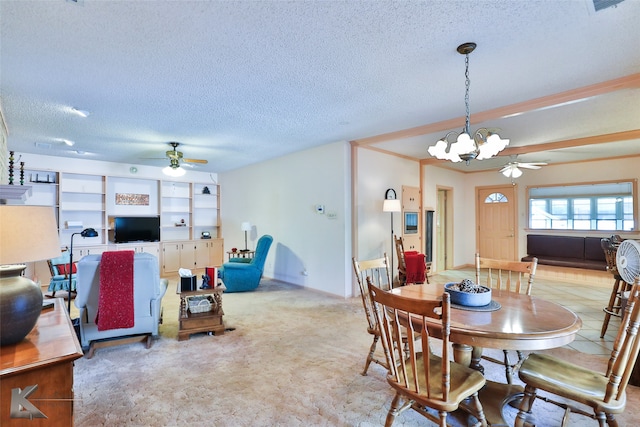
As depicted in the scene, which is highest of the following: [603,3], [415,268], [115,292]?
[603,3]

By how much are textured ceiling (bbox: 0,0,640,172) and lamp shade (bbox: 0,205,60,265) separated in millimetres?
1265

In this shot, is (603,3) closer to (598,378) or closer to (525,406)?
(598,378)

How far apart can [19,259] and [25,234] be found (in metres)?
0.12

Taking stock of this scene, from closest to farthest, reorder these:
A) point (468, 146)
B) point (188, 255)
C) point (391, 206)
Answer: point (468, 146), point (391, 206), point (188, 255)

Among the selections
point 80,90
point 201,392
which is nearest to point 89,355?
point 201,392

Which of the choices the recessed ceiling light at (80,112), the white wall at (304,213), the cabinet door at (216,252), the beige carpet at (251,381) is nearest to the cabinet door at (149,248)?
the cabinet door at (216,252)

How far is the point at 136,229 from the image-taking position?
6695mm

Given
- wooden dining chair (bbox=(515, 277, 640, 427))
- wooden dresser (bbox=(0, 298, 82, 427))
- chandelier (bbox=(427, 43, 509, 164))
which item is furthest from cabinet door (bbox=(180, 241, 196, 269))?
Result: wooden dining chair (bbox=(515, 277, 640, 427))

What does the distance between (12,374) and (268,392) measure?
1589 mm

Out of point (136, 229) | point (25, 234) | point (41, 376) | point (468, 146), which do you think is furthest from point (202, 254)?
point (468, 146)

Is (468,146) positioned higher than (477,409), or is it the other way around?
(468,146)

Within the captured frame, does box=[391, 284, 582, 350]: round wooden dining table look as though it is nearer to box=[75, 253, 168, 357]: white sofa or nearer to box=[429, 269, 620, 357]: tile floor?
box=[429, 269, 620, 357]: tile floor

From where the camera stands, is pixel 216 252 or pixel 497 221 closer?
pixel 497 221

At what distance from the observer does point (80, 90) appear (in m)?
2.92
